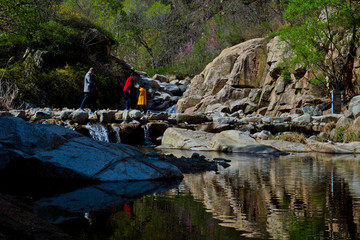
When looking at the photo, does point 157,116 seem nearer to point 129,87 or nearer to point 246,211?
point 129,87

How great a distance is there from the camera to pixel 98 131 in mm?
14383

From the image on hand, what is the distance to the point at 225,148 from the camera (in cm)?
1198

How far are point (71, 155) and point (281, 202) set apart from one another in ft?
9.55

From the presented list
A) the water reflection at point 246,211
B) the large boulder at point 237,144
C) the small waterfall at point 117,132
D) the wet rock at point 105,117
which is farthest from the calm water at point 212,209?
the wet rock at point 105,117

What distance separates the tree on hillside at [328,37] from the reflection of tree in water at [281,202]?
12.3 meters

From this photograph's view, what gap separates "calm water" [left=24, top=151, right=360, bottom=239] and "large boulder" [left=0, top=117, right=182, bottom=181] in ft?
1.12

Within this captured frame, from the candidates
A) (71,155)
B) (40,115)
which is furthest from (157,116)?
(71,155)

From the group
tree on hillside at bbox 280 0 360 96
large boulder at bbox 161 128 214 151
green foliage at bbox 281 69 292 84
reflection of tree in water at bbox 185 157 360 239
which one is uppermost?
tree on hillside at bbox 280 0 360 96

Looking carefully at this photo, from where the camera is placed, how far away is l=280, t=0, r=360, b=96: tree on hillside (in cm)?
1736

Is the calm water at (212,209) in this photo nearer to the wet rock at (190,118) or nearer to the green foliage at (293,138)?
the green foliage at (293,138)

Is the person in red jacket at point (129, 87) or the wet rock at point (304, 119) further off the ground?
the person in red jacket at point (129, 87)

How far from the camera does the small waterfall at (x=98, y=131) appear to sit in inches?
558

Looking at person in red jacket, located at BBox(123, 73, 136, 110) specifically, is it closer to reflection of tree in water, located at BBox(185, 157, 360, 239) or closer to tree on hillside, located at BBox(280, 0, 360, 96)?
tree on hillside, located at BBox(280, 0, 360, 96)

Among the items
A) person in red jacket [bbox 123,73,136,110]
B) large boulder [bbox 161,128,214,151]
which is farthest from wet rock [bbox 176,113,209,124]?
large boulder [bbox 161,128,214,151]
